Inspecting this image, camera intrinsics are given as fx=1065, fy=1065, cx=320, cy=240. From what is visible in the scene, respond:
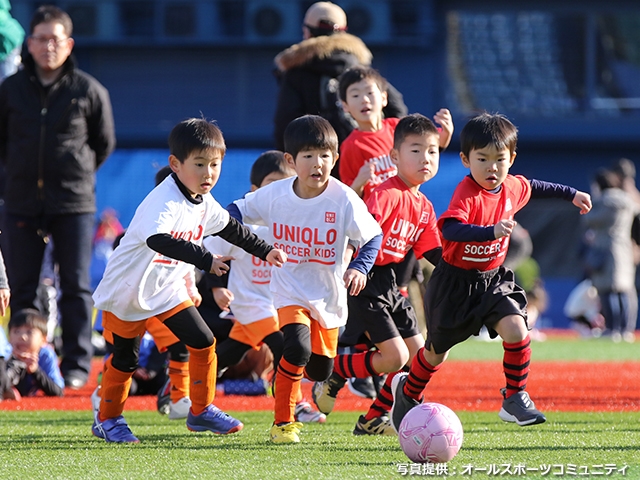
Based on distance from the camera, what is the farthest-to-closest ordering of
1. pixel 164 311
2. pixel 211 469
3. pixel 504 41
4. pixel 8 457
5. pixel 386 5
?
1. pixel 504 41
2. pixel 386 5
3. pixel 164 311
4. pixel 8 457
5. pixel 211 469

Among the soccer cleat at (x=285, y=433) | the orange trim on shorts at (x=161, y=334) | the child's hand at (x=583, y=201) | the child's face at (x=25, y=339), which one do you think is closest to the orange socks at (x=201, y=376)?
the orange trim on shorts at (x=161, y=334)

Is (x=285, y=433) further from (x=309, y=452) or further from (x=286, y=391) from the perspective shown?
(x=309, y=452)

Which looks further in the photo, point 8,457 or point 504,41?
point 504,41

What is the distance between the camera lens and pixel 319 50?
7.02 metres

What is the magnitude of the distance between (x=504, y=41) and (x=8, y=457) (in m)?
19.0

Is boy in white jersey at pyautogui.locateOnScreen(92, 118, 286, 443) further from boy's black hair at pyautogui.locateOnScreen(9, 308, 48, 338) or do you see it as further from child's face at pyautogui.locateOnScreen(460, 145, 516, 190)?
boy's black hair at pyautogui.locateOnScreen(9, 308, 48, 338)

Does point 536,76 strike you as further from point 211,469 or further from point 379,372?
point 211,469

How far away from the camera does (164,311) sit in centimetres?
499

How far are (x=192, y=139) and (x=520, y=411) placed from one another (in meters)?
1.95

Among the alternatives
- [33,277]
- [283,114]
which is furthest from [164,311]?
[33,277]

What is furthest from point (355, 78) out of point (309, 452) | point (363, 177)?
point (309, 452)

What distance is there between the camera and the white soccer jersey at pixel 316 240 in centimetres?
512

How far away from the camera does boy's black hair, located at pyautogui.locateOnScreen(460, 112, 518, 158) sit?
16.4 feet

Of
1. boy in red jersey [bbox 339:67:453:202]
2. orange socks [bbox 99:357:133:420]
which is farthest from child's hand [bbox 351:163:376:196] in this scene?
orange socks [bbox 99:357:133:420]
